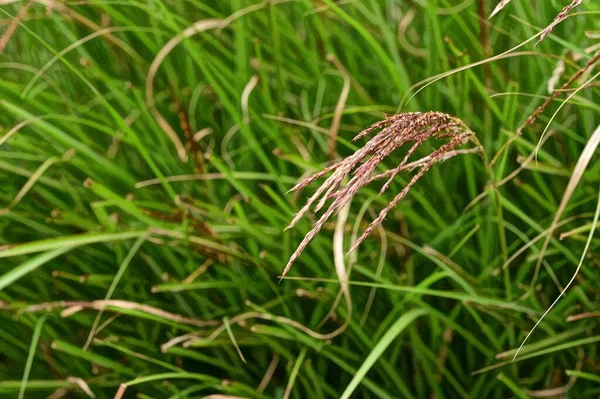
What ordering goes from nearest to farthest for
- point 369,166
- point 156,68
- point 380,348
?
point 369,166 → point 380,348 → point 156,68

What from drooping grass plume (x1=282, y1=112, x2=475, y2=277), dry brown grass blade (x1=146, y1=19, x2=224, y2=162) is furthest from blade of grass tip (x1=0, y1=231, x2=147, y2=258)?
drooping grass plume (x1=282, y1=112, x2=475, y2=277)

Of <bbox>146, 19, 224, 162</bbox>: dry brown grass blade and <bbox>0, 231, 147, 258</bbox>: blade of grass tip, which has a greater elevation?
<bbox>146, 19, 224, 162</bbox>: dry brown grass blade

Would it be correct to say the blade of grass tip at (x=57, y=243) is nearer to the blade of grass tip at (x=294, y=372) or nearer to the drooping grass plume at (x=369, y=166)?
the blade of grass tip at (x=294, y=372)

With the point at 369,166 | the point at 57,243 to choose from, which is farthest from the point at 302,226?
the point at 369,166

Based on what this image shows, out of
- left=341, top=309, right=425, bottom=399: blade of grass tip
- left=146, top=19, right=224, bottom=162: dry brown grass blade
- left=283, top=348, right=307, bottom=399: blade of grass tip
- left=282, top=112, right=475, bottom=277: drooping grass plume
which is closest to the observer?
left=282, top=112, right=475, bottom=277: drooping grass plume

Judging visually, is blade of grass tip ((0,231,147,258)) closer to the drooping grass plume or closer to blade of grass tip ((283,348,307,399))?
blade of grass tip ((283,348,307,399))

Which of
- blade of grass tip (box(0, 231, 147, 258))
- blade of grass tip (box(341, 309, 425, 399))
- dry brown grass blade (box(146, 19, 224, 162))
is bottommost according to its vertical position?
blade of grass tip (box(341, 309, 425, 399))

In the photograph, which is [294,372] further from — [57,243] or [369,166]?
[369,166]

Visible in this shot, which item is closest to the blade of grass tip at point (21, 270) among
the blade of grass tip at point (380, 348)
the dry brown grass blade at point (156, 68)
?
the dry brown grass blade at point (156, 68)
